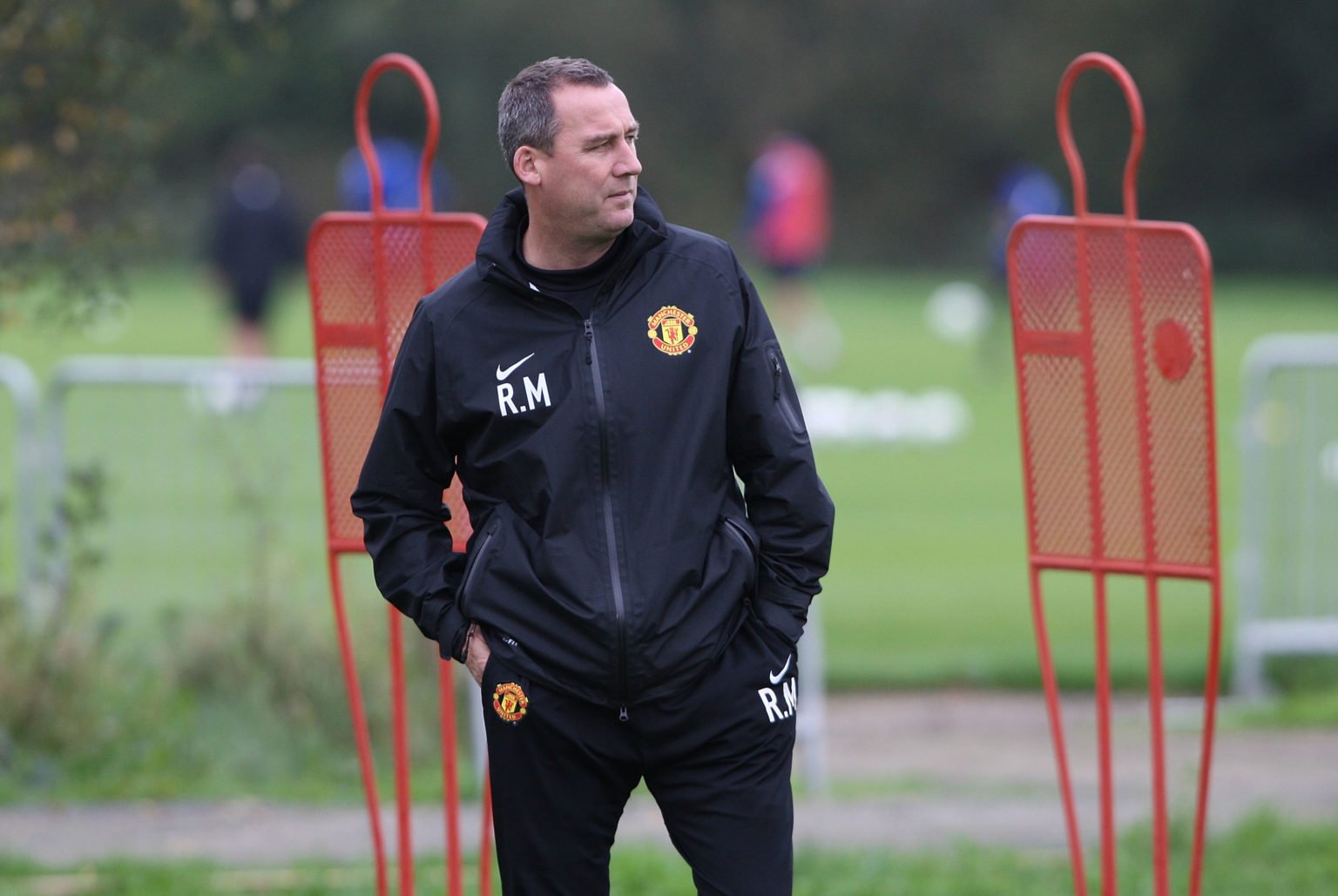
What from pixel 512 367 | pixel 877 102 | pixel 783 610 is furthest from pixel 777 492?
pixel 877 102

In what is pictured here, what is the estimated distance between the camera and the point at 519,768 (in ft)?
11.8


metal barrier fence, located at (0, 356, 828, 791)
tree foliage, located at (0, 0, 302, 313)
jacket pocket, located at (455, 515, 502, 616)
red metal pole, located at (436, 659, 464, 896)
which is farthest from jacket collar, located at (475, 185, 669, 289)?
metal barrier fence, located at (0, 356, 828, 791)

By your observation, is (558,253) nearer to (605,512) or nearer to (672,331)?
(672,331)

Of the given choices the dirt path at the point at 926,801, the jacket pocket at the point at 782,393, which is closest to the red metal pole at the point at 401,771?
the jacket pocket at the point at 782,393

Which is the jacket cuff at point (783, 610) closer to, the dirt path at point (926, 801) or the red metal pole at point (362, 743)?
the red metal pole at point (362, 743)

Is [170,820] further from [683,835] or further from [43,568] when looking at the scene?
[683,835]

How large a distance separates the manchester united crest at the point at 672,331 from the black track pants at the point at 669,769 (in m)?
0.56

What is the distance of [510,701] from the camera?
140 inches

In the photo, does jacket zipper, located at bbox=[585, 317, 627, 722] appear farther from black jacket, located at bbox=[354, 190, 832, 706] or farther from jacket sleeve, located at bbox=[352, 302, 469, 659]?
jacket sleeve, located at bbox=[352, 302, 469, 659]

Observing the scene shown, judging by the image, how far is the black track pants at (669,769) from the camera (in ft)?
11.6

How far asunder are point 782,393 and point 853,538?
827 cm

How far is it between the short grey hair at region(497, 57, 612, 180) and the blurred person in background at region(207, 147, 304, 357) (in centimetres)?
1500

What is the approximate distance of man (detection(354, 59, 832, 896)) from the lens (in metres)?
3.49

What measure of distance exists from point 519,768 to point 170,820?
3.17m
